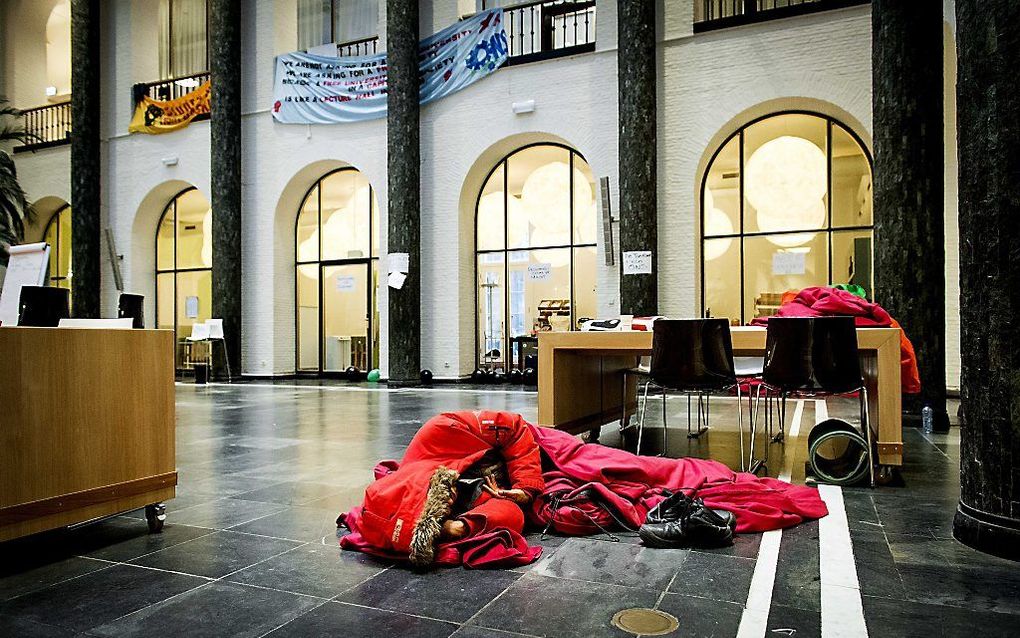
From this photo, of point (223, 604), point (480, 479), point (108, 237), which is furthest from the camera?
point (108, 237)

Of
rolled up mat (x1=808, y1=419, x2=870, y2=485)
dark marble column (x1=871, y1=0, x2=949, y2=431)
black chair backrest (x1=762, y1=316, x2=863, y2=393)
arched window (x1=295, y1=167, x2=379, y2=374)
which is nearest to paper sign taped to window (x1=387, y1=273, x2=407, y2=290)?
arched window (x1=295, y1=167, x2=379, y2=374)

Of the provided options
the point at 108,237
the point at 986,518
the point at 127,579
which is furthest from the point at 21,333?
the point at 108,237

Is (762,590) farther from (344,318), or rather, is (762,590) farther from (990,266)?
(344,318)

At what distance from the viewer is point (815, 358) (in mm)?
4730

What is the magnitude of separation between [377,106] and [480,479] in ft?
35.6

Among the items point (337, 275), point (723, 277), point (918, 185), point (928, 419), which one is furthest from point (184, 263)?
point (928, 419)

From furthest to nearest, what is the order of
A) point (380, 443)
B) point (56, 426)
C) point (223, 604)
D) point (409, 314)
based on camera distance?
point (409, 314) < point (380, 443) < point (56, 426) < point (223, 604)

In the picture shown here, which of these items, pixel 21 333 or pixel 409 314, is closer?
pixel 21 333

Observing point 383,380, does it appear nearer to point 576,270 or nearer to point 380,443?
point 576,270

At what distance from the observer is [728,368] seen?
17.1 feet

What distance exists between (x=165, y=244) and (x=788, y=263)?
12.8m

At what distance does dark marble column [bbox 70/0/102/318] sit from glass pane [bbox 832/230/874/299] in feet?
46.4

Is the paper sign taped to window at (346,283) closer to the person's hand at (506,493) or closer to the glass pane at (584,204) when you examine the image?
the glass pane at (584,204)

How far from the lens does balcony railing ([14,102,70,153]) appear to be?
56.2 ft
